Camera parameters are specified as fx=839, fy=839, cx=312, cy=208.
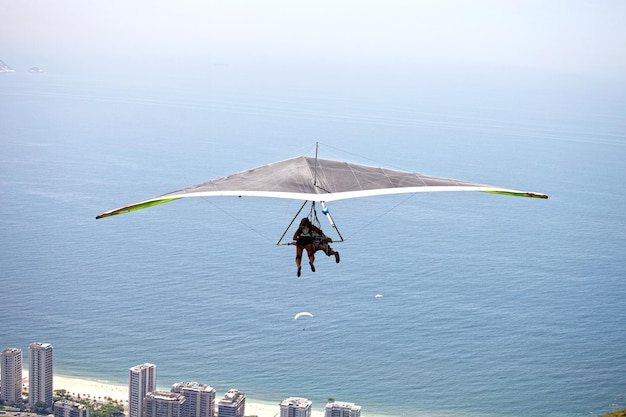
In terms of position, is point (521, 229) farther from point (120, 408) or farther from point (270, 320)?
point (120, 408)

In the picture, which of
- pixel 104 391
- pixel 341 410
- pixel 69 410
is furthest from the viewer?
pixel 104 391

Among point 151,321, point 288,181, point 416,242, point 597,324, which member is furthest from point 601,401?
point 288,181

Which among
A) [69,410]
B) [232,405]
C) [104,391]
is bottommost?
[69,410]

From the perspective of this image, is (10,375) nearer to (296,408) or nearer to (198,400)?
(198,400)

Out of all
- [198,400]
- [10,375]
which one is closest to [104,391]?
[10,375]

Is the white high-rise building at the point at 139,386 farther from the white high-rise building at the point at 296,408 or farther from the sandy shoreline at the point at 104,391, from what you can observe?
the white high-rise building at the point at 296,408

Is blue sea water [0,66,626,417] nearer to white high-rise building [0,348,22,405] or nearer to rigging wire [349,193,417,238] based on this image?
rigging wire [349,193,417,238]
